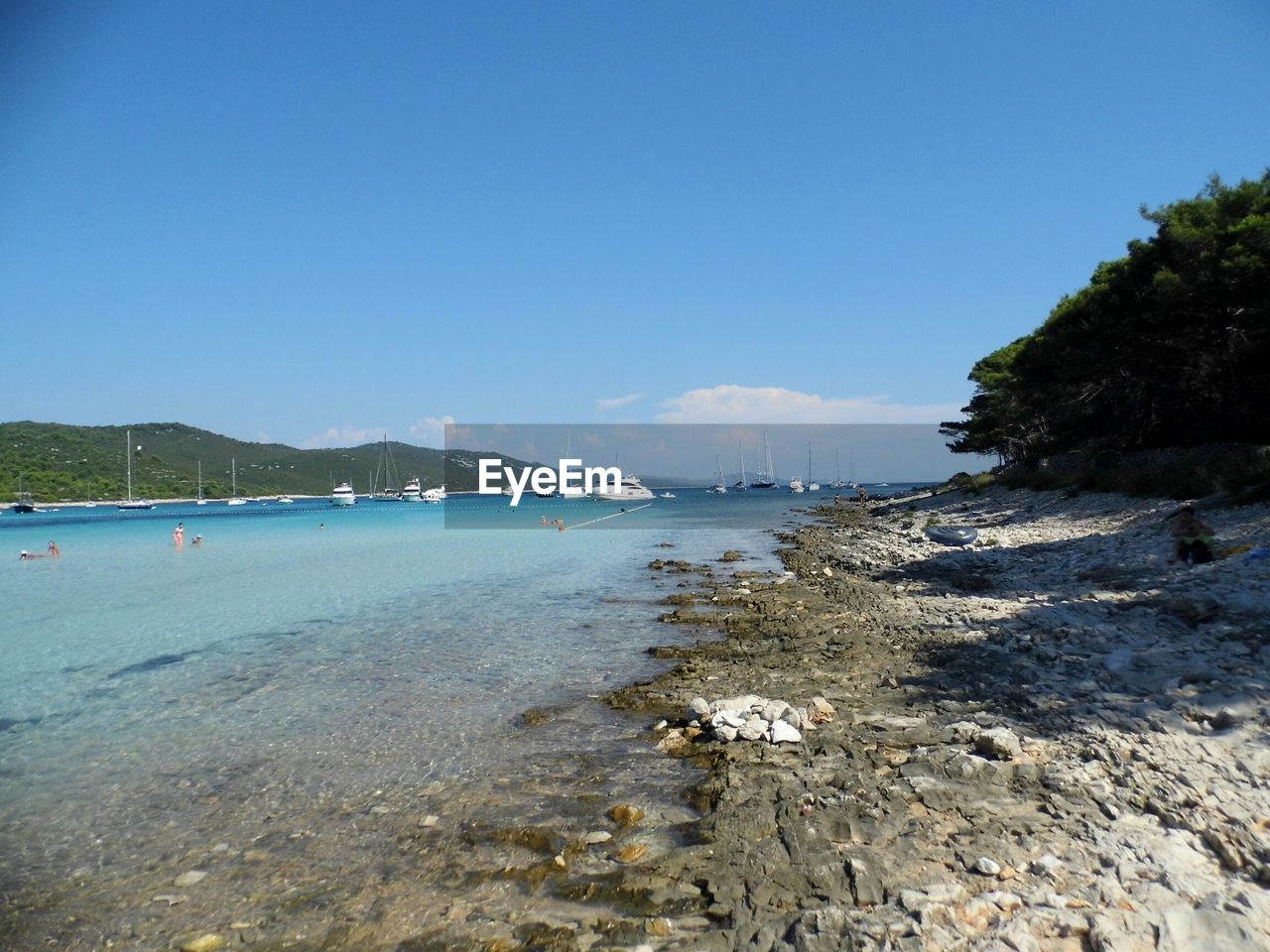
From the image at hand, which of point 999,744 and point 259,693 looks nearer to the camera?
point 999,744

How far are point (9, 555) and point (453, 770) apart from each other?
5110 centimetres

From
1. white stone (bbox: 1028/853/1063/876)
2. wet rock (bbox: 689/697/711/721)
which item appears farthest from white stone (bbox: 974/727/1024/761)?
wet rock (bbox: 689/697/711/721)

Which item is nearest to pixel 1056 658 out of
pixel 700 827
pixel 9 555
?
pixel 700 827

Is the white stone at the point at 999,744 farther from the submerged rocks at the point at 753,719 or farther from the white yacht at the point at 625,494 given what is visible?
the white yacht at the point at 625,494

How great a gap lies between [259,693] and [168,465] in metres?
168

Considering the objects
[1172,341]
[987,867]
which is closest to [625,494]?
[1172,341]

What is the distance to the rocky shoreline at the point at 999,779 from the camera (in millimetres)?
4387

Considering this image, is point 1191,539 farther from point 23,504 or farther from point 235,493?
point 235,493

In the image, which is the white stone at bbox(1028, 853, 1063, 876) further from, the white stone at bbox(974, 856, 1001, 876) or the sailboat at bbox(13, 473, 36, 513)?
the sailboat at bbox(13, 473, 36, 513)

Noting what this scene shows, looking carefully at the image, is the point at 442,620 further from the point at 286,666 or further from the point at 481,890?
the point at 481,890

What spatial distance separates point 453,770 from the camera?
8289mm

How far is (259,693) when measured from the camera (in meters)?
12.6

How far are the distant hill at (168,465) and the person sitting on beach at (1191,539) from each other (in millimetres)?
146388

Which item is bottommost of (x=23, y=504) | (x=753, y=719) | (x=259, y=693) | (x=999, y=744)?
(x=259, y=693)
